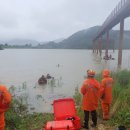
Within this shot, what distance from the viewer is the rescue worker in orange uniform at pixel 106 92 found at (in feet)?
30.5

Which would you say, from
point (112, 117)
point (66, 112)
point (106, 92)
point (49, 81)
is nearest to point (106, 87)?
point (106, 92)

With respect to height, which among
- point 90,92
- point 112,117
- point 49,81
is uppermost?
point 90,92

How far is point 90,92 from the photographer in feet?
27.7

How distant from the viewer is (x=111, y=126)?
29.6 feet

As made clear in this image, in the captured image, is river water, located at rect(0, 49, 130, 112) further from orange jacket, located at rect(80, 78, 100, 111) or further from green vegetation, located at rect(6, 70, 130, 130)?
orange jacket, located at rect(80, 78, 100, 111)

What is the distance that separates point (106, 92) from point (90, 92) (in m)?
1.06

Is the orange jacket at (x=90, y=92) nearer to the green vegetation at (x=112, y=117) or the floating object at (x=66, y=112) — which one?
the floating object at (x=66, y=112)

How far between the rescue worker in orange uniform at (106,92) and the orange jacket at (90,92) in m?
0.81

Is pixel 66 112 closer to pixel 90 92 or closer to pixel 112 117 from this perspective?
pixel 90 92

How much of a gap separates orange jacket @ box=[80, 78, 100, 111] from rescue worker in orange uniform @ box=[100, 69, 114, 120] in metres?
0.81

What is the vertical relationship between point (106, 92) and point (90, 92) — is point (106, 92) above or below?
below

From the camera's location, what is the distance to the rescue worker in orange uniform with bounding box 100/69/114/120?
30.5 ft

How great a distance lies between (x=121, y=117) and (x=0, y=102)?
414 centimetres

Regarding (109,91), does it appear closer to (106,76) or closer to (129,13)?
(106,76)
